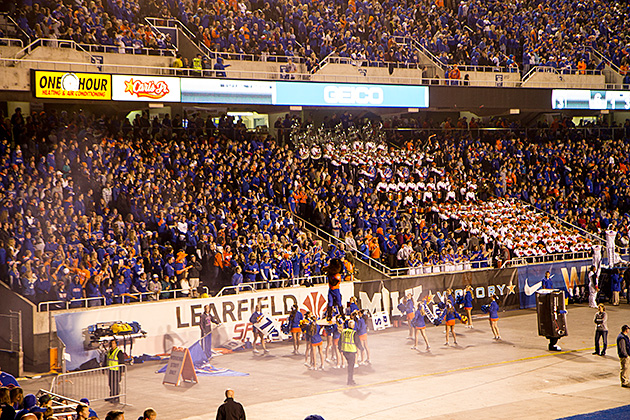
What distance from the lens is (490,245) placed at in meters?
31.4

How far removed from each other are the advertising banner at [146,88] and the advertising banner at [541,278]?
1493cm

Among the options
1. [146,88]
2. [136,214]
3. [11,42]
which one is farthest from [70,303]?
[11,42]

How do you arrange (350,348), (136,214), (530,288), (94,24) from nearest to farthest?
1. (350,348)
2. (136,214)
3. (94,24)
4. (530,288)

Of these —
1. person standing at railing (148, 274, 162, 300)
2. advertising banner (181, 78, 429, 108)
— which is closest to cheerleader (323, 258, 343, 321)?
person standing at railing (148, 274, 162, 300)

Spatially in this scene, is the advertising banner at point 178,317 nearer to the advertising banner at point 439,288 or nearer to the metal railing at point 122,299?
the metal railing at point 122,299

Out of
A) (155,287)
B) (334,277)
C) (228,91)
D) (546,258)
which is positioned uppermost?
(228,91)

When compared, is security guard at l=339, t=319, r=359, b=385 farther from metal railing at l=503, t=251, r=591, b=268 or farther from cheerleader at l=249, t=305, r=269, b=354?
metal railing at l=503, t=251, r=591, b=268

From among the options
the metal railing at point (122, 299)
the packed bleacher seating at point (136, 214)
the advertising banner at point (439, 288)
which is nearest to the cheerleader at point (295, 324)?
the packed bleacher seating at point (136, 214)

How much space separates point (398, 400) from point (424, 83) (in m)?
21.5

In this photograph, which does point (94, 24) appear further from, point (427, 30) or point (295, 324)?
point (427, 30)

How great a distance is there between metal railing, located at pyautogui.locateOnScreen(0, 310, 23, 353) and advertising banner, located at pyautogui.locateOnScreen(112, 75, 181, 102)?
968cm

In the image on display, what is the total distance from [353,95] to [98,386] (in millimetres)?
18272

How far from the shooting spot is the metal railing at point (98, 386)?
16578mm

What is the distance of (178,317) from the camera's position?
2219 cm
